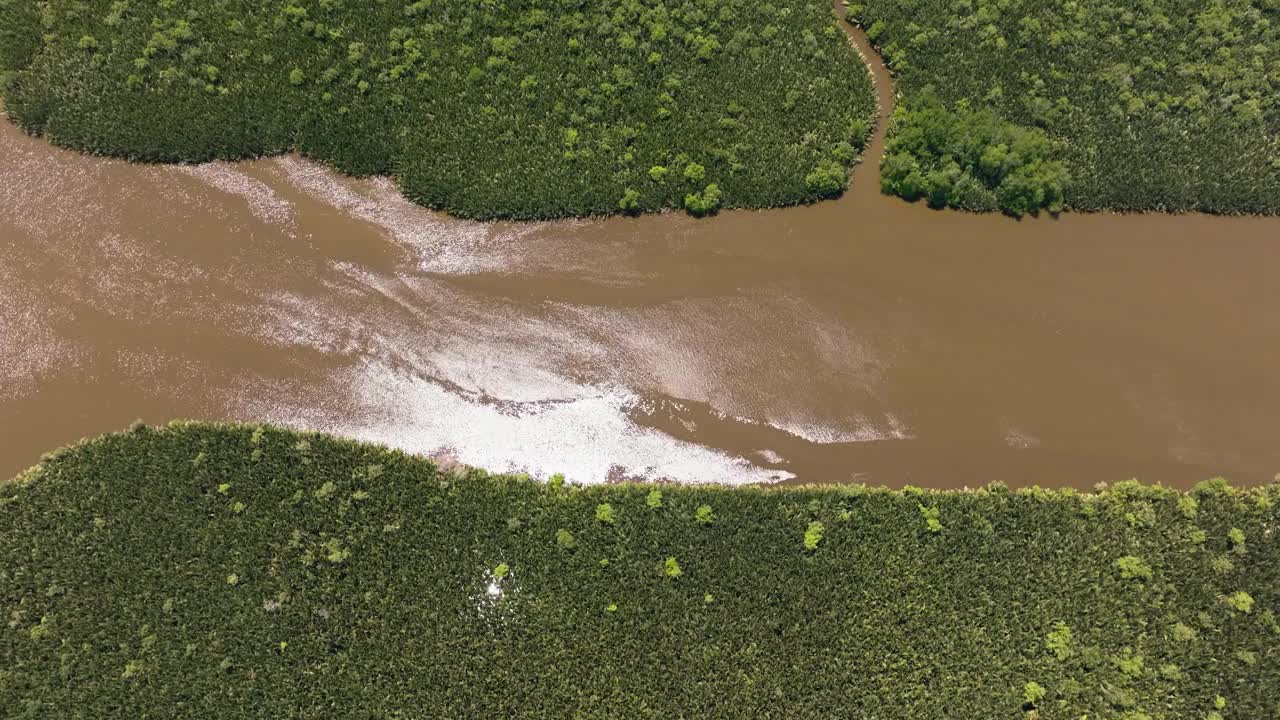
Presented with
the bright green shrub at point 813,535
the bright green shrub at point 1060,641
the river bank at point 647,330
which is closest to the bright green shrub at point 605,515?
the river bank at point 647,330

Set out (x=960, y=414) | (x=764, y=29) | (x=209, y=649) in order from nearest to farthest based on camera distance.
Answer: (x=209, y=649) → (x=960, y=414) → (x=764, y=29)

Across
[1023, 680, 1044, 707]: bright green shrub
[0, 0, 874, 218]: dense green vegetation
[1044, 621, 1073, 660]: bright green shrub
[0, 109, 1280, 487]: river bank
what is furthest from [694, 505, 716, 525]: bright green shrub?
[0, 0, 874, 218]: dense green vegetation

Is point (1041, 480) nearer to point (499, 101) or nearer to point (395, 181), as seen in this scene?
point (499, 101)

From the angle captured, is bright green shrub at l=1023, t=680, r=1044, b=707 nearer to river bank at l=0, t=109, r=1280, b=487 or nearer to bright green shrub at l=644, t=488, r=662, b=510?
river bank at l=0, t=109, r=1280, b=487

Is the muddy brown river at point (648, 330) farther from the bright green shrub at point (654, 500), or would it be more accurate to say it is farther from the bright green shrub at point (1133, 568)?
the bright green shrub at point (1133, 568)

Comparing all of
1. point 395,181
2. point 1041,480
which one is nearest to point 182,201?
point 395,181

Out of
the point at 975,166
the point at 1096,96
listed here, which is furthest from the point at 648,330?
the point at 1096,96

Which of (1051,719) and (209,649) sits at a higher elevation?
(1051,719)
